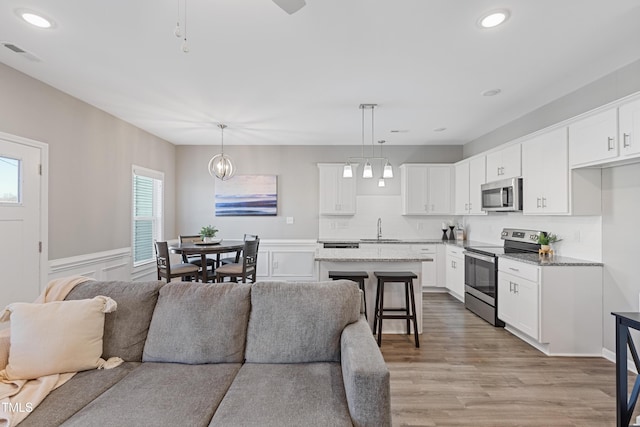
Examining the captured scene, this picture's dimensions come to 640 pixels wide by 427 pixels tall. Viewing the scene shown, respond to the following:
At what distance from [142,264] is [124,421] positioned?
13.0 feet

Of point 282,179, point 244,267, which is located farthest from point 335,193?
point 244,267

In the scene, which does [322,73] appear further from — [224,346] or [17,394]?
[17,394]

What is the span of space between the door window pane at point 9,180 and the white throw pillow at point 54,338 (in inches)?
63.1

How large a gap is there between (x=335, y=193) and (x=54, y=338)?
4550 millimetres

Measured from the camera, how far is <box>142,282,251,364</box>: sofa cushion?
5.96ft

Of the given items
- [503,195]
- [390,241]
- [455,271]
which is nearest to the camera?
[503,195]

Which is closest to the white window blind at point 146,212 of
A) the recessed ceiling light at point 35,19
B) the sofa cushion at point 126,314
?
the recessed ceiling light at point 35,19

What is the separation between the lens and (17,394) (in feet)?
4.68

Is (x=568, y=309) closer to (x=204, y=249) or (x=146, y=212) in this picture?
(x=204, y=249)

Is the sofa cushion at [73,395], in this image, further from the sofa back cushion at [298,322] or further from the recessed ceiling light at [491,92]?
the recessed ceiling light at [491,92]

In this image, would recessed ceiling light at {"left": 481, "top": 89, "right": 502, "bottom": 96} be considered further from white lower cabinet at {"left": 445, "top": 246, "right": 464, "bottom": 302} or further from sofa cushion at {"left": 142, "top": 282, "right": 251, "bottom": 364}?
sofa cushion at {"left": 142, "top": 282, "right": 251, "bottom": 364}

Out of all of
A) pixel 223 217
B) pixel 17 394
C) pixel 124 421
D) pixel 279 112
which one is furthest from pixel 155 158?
pixel 124 421

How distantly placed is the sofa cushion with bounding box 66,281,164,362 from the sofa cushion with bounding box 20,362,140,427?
4.4 inches

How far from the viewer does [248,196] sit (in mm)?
5852
